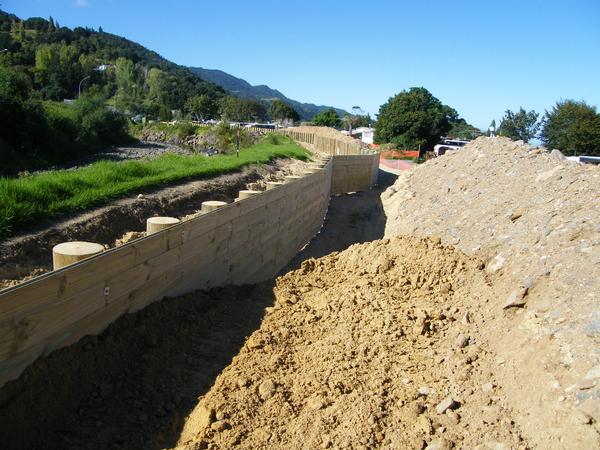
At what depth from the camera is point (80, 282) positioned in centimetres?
448

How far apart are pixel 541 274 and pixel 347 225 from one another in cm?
1093

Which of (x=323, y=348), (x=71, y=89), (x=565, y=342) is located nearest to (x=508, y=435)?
(x=565, y=342)

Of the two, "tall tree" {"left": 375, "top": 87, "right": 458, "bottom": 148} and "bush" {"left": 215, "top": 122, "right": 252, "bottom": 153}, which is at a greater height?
"tall tree" {"left": 375, "top": 87, "right": 458, "bottom": 148}

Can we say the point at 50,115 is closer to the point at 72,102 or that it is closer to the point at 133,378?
the point at 72,102

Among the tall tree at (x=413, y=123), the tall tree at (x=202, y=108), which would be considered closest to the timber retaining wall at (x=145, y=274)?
the tall tree at (x=413, y=123)

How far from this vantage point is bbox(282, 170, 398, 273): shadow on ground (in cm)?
1306

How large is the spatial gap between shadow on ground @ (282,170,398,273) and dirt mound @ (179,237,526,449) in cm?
453

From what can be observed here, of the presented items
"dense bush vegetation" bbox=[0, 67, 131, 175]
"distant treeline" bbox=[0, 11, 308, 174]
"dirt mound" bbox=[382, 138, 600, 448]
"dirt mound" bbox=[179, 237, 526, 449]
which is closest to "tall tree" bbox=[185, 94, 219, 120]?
"distant treeline" bbox=[0, 11, 308, 174]

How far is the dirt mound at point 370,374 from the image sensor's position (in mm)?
4035

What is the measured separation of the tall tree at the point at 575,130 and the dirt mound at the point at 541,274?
125 ft

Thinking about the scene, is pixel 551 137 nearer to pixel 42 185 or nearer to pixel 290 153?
pixel 290 153

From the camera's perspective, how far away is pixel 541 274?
5.41 metres

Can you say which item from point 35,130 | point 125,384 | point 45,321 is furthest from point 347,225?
point 35,130

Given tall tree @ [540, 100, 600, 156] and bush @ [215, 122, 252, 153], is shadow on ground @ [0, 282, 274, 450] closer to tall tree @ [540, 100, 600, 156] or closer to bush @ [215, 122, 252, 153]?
bush @ [215, 122, 252, 153]
